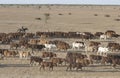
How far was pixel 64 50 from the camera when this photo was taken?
25688 millimetres

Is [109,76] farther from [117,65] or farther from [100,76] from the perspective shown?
[117,65]

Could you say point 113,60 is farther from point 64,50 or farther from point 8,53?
point 64,50

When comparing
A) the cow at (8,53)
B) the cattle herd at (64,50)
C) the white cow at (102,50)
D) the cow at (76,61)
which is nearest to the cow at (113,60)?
the cattle herd at (64,50)

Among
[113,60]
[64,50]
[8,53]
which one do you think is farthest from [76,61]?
[64,50]

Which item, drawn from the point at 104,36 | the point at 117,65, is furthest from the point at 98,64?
the point at 104,36

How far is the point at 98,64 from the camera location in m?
20.8

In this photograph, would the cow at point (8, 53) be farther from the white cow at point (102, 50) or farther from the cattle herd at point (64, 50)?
the white cow at point (102, 50)

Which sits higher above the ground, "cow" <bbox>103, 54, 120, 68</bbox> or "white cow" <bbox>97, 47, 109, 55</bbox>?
"white cow" <bbox>97, 47, 109, 55</bbox>

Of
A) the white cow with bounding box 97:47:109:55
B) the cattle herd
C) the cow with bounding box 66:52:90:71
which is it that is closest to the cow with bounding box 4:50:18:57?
the cattle herd

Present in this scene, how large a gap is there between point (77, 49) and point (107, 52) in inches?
97.4

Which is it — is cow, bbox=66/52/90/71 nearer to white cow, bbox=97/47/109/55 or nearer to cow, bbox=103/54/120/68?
cow, bbox=103/54/120/68

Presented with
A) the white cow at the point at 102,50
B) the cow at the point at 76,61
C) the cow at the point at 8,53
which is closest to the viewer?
the cow at the point at 76,61

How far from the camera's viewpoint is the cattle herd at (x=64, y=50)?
19.7m

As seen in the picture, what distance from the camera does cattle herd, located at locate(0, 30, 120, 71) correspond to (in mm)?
19719
